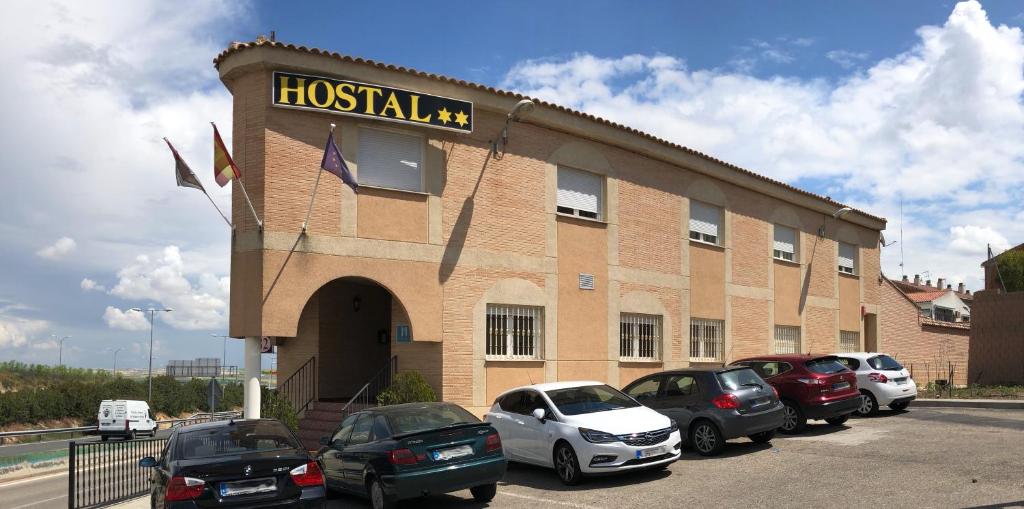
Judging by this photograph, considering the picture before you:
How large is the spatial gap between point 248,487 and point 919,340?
3199cm

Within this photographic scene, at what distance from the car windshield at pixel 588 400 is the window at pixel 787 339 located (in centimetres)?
1526

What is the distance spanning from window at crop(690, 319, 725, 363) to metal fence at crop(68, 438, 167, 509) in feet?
46.5

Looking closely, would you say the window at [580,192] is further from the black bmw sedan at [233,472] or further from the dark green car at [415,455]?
the black bmw sedan at [233,472]

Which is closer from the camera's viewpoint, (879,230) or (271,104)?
(271,104)

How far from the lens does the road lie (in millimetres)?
9523

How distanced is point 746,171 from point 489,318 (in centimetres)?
1105

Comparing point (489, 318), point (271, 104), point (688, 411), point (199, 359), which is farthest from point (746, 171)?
point (199, 359)

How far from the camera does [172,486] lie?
802 cm

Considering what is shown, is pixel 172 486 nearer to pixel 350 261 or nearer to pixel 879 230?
pixel 350 261

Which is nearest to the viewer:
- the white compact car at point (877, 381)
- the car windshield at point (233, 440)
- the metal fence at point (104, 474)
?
the car windshield at point (233, 440)

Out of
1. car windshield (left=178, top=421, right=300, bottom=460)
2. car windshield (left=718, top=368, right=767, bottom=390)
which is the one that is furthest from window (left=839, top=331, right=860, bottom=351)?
car windshield (left=178, top=421, right=300, bottom=460)

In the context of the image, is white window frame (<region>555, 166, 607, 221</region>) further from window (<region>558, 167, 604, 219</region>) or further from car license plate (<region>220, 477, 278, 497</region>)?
car license plate (<region>220, 477, 278, 497</region>)

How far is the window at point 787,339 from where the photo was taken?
1043 inches

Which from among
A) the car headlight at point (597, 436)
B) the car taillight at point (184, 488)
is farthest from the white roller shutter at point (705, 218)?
the car taillight at point (184, 488)
